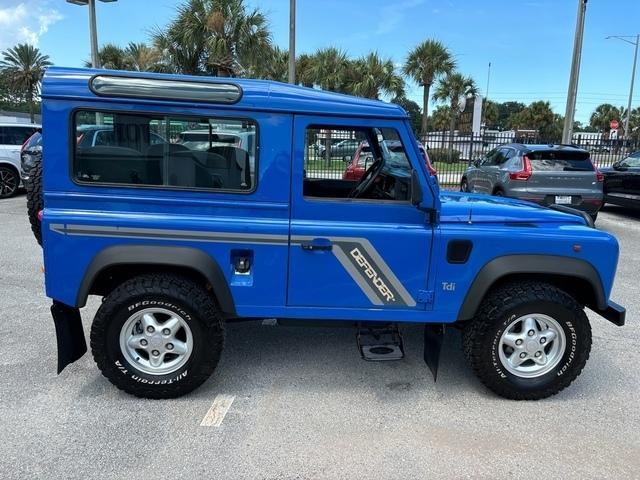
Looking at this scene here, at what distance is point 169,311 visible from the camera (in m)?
3.08

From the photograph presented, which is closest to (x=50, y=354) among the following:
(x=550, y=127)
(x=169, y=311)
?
(x=169, y=311)

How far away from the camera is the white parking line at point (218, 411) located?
3004 mm

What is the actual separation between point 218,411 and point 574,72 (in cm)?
1377

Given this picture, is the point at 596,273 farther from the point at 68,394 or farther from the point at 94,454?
the point at 68,394

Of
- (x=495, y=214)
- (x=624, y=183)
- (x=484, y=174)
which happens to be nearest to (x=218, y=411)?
(x=495, y=214)

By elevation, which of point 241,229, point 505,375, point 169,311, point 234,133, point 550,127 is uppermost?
point 550,127

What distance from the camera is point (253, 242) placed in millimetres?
3010

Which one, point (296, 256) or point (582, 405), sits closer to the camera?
point (296, 256)

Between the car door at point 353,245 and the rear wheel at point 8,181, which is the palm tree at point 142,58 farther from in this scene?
the car door at point 353,245

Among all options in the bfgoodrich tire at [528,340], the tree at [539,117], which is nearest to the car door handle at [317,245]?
the bfgoodrich tire at [528,340]

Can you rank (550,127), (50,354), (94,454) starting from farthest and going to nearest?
(550,127)
(50,354)
(94,454)

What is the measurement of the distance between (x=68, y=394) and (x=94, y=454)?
754 mm

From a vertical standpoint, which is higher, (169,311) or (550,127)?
(550,127)

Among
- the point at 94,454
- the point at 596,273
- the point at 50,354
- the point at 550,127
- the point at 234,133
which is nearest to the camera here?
the point at 94,454
